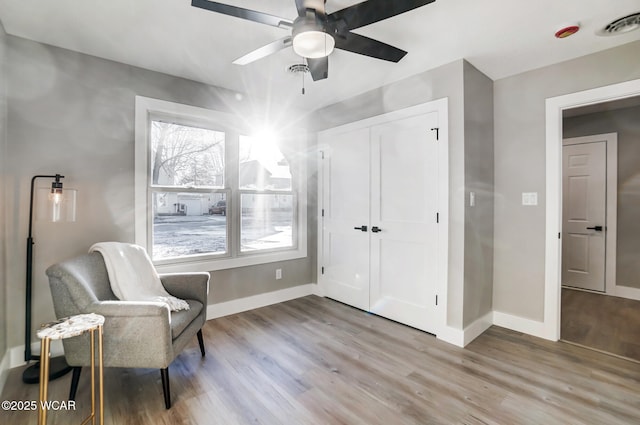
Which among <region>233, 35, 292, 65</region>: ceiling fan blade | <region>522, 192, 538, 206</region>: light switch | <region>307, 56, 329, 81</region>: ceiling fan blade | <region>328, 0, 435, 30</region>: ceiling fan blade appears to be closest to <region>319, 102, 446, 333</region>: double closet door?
<region>522, 192, 538, 206</region>: light switch

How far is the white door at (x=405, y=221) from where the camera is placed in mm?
2838

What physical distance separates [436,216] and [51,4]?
10.4ft

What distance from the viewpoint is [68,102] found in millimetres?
2457

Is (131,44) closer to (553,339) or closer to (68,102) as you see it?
(68,102)

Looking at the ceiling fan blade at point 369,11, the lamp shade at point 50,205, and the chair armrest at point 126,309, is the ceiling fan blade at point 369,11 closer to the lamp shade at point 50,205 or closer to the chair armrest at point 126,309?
the chair armrest at point 126,309

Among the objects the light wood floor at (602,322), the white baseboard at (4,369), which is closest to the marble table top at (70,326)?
the white baseboard at (4,369)

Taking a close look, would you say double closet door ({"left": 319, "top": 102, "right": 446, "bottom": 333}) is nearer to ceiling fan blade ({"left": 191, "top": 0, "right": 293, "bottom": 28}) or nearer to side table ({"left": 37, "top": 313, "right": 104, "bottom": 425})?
ceiling fan blade ({"left": 191, "top": 0, "right": 293, "bottom": 28})

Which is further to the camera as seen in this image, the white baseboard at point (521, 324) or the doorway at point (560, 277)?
the white baseboard at point (521, 324)

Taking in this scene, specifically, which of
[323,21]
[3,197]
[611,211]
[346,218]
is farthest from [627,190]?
[3,197]

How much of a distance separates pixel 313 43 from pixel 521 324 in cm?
306

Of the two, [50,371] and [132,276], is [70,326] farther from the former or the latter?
[50,371]

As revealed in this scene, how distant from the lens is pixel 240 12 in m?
1.49

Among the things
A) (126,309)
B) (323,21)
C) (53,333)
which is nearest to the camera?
(53,333)

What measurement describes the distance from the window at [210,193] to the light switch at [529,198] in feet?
7.90
